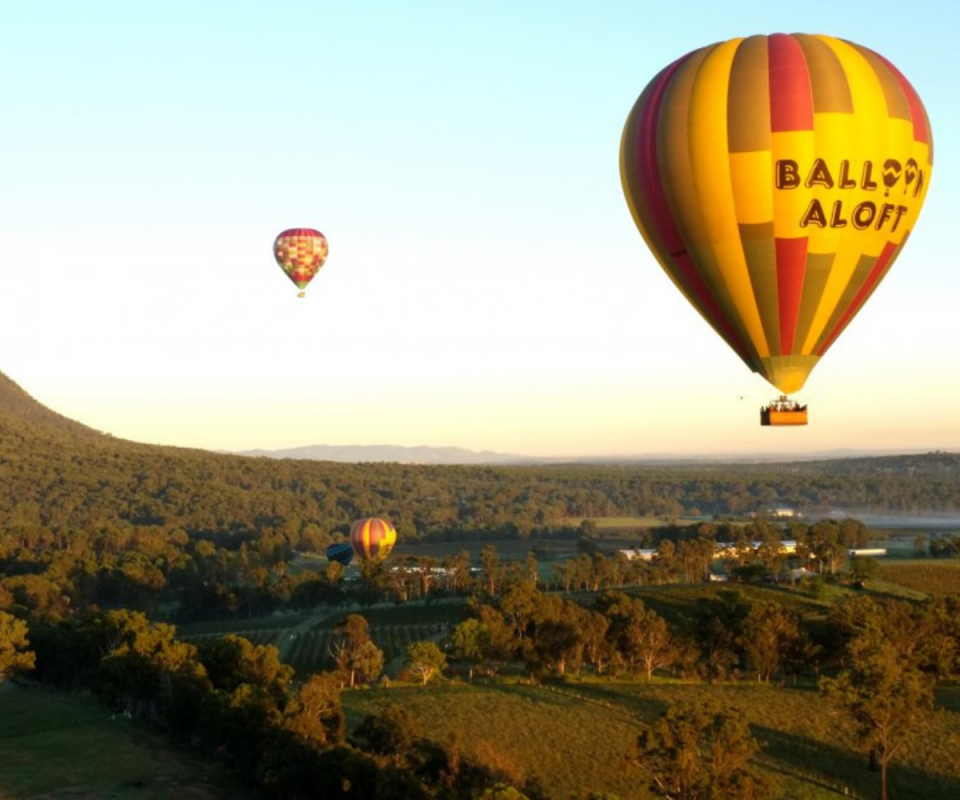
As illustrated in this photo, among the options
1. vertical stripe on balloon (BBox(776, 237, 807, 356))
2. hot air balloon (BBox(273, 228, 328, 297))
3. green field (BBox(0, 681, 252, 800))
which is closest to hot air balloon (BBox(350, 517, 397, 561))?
hot air balloon (BBox(273, 228, 328, 297))

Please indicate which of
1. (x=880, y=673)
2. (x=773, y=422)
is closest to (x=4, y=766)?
(x=773, y=422)

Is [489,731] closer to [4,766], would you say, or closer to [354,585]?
[4,766]

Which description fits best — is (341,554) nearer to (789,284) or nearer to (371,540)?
(371,540)

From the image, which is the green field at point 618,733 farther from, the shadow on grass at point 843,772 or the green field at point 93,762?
the green field at point 93,762

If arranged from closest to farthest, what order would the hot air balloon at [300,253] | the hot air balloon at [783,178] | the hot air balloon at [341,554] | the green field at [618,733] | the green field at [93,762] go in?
the hot air balloon at [783,178] < the green field at [93,762] < the green field at [618,733] < the hot air balloon at [300,253] < the hot air balloon at [341,554]

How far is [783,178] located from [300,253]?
2096 inches

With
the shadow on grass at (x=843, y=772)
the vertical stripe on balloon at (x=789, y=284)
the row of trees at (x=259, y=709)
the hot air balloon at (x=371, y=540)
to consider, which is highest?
the vertical stripe on balloon at (x=789, y=284)

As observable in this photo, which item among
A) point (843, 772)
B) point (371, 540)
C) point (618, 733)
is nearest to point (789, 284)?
point (843, 772)

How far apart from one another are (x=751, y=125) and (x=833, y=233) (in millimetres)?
4552

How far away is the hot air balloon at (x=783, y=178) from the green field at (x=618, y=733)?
670 inches

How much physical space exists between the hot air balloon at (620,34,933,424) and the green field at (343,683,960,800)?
17028 mm

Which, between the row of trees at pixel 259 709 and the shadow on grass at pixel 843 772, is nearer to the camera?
the row of trees at pixel 259 709

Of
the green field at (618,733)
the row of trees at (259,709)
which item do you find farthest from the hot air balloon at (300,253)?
the green field at (618,733)

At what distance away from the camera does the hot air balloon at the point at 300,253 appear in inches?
3440
